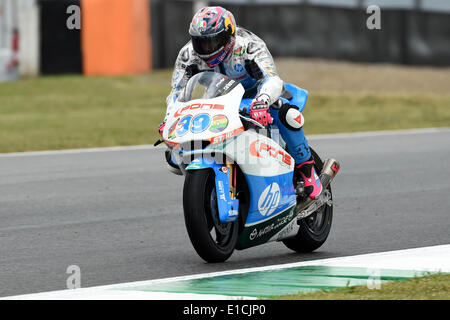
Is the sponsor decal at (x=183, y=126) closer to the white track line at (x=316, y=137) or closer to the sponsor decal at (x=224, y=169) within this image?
the sponsor decal at (x=224, y=169)

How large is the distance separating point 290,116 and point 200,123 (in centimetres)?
81

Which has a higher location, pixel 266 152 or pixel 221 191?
pixel 266 152

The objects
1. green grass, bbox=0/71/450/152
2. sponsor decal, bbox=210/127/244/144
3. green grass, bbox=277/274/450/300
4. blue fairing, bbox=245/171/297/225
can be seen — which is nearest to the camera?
green grass, bbox=277/274/450/300

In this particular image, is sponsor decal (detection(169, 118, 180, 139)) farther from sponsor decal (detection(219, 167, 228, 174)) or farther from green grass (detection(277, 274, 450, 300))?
green grass (detection(277, 274, 450, 300))

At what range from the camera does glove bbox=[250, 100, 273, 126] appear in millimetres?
6805

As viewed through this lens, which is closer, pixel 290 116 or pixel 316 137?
pixel 290 116

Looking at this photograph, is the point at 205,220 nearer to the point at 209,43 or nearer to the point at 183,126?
the point at 183,126

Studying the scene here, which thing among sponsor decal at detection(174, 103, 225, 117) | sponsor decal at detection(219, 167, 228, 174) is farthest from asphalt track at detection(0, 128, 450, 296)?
sponsor decal at detection(174, 103, 225, 117)

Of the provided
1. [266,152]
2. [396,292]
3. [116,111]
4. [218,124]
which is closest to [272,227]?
[266,152]

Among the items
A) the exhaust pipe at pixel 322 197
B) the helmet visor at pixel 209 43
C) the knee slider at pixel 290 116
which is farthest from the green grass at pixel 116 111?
the helmet visor at pixel 209 43

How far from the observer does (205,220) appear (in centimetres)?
661

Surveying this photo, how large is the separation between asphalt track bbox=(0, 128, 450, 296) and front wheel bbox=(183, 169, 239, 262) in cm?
13
